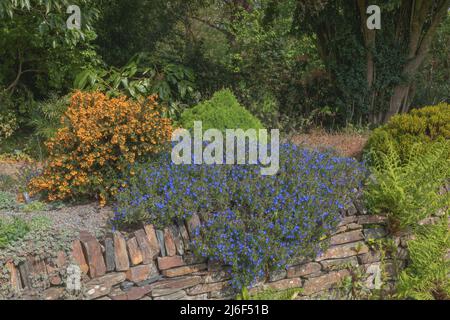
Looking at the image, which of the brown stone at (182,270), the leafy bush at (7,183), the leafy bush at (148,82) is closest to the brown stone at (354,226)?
the brown stone at (182,270)

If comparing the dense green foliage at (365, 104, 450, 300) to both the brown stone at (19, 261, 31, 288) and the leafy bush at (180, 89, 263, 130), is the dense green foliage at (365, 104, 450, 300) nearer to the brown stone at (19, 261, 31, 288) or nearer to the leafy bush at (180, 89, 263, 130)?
the leafy bush at (180, 89, 263, 130)

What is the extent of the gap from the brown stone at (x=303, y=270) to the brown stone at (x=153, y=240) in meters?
1.03

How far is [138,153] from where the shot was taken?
4.17 meters

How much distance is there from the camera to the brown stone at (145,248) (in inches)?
133

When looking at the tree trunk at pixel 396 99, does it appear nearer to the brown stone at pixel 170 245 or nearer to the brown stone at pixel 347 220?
the brown stone at pixel 347 220

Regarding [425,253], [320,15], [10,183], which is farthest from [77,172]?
[320,15]

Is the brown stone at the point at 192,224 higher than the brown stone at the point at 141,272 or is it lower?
higher

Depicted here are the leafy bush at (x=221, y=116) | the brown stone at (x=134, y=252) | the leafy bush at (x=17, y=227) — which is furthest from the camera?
the leafy bush at (x=221, y=116)

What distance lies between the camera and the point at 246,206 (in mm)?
3744

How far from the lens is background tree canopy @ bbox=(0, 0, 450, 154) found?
7.52 metres

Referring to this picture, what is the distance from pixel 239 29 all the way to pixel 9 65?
402cm

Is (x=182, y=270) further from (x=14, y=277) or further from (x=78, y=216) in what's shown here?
(x=14, y=277)

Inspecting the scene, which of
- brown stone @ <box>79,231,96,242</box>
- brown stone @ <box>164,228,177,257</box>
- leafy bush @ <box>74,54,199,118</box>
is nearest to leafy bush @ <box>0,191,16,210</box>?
brown stone @ <box>79,231,96,242</box>

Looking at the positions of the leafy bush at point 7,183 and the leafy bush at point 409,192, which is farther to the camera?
the leafy bush at point 7,183
